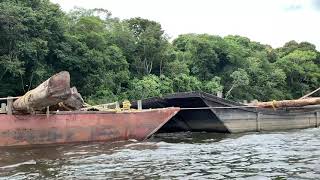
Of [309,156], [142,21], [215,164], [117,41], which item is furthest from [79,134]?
[142,21]

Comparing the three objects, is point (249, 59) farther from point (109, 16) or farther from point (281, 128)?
point (281, 128)

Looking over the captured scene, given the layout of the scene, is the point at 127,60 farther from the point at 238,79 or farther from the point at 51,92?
the point at 51,92

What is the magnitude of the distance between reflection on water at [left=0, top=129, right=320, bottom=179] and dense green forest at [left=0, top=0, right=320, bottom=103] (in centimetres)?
1364

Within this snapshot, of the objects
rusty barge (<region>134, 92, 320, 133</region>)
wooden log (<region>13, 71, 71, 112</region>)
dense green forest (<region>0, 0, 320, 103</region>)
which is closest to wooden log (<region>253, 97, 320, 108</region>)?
rusty barge (<region>134, 92, 320, 133</region>)

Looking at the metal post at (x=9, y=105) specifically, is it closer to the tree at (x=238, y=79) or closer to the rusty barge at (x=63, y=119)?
the rusty barge at (x=63, y=119)

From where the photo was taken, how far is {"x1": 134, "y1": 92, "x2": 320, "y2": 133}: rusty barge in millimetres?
18750

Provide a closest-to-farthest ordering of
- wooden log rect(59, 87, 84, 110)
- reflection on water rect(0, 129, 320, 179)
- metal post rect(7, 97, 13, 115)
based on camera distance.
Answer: reflection on water rect(0, 129, 320, 179) < metal post rect(7, 97, 13, 115) < wooden log rect(59, 87, 84, 110)

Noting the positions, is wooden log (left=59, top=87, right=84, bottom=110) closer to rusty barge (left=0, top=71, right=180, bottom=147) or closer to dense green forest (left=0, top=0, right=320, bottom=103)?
rusty barge (left=0, top=71, right=180, bottom=147)

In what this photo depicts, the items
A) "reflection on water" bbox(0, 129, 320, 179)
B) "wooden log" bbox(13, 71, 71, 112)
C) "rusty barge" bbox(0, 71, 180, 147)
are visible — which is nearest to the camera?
"reflection on water" bbox(0, 129, 320, 179)

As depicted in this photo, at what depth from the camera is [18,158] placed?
12.0 metres

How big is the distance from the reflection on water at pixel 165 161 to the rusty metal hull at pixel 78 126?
370mm

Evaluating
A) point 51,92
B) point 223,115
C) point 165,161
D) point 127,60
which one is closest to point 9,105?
point 51,92

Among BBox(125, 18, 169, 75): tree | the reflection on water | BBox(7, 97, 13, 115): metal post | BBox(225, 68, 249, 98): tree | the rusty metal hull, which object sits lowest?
the reflection on water

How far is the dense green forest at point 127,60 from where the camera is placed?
26.5m
